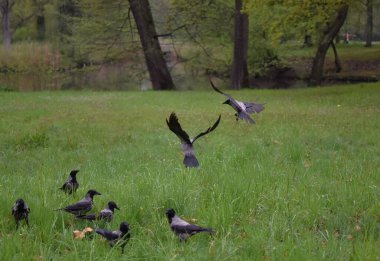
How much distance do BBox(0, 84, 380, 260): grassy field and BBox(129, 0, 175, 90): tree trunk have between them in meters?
14.5

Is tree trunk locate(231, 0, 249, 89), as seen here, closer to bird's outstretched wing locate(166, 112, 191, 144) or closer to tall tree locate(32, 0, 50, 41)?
bird's outstretched wing locate(166, 112, 191, 144)

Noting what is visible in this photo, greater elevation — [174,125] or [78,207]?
[174,125]

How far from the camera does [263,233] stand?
416 centimetres

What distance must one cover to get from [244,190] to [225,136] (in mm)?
5433

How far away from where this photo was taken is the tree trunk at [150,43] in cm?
2634

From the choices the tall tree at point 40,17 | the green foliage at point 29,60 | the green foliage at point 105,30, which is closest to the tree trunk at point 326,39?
the green foliage at point 105,30

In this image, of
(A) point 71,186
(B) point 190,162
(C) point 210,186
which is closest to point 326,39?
(C) point 210,186

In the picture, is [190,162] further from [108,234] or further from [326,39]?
[326,39]

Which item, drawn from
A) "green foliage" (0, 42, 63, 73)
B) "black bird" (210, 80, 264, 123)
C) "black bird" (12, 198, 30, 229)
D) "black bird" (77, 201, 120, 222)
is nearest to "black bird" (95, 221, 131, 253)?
"black bird" (77, 201, 120, 222)

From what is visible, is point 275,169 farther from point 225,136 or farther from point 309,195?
point 225,136

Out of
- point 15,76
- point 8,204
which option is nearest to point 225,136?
point 8,204

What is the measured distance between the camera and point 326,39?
1051 inches

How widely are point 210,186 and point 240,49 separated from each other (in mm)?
22277

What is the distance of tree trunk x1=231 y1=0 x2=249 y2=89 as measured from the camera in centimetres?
2608
